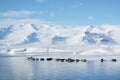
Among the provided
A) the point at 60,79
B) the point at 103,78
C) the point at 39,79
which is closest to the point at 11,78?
the point at 39,79

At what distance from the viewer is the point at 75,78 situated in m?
60.1

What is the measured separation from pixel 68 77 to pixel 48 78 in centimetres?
438

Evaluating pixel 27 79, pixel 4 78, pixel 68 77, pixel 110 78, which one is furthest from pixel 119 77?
pixel 4 78

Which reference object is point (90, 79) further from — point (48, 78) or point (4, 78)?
point (4, 78)

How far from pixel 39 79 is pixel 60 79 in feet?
13.2

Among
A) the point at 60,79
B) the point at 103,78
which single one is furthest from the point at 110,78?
the point at 60,79

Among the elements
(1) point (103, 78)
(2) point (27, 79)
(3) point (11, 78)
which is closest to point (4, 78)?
(3) point (11, 78)

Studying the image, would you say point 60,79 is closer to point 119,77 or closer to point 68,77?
point 68,77

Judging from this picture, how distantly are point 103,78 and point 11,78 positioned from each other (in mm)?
18158

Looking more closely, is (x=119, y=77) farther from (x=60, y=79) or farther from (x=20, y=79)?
(x=20, y=79)

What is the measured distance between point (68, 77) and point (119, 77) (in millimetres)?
10143

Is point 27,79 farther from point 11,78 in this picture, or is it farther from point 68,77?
point 68,77

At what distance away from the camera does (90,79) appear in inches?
2297

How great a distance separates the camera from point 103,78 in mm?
59750
